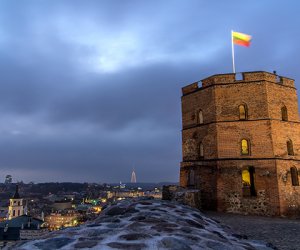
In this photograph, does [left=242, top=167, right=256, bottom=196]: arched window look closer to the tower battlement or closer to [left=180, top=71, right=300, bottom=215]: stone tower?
[left=180, top=71, right=300, bottom=215]: stone tower

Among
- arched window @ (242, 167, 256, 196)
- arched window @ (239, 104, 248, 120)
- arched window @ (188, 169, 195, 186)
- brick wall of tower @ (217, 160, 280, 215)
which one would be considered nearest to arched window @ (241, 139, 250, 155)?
brick wall of tower @ (217, 160, 280, 215)

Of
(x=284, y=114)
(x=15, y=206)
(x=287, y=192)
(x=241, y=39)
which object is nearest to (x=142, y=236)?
(x=287, y=192)

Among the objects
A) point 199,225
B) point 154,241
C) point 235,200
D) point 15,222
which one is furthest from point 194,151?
point 15,222

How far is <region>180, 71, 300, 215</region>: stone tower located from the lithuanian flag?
2665mm

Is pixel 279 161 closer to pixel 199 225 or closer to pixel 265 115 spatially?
pixel 265 115

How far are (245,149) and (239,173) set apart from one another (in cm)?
145

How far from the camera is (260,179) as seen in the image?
50.1 feet

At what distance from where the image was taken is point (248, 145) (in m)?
15.9

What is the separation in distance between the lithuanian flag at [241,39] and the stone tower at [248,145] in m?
2.66

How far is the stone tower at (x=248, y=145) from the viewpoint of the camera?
15117 mm

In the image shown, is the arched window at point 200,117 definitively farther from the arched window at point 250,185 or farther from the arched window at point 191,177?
the arched window at point 250,185

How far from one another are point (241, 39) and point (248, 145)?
6.49 meters

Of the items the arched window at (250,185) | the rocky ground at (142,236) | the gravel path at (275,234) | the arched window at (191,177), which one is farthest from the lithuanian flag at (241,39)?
the rocky ground at (142,236)

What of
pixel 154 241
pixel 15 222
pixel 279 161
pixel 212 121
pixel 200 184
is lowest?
pixel 15 222
